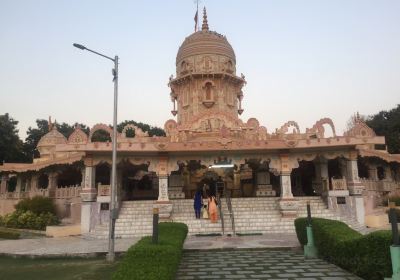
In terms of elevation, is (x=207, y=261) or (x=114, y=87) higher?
(x=114, y=87)

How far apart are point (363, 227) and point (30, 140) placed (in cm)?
5228

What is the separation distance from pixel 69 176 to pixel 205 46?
16403mm

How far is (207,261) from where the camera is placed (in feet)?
34.3

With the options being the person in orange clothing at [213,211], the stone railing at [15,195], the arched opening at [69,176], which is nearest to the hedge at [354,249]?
the person in orange clothing at [213,211]

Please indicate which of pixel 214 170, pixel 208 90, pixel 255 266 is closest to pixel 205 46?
pixel 208 90

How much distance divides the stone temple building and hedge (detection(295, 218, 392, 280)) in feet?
20.1

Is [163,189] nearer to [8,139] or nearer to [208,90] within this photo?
[208,90]

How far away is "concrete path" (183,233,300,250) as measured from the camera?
12.6 meters

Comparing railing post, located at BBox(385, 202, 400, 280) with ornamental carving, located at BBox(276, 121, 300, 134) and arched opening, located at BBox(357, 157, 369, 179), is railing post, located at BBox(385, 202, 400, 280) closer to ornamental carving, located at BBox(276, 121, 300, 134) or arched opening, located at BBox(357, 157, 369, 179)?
ornamental carving, located at BBox(276, 121, 300, 134)

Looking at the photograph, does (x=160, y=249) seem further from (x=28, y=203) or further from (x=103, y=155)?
(x=28, y=203)

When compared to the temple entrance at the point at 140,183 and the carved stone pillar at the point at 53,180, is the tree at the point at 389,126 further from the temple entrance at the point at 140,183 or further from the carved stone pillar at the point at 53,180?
the carved stone pillar at the point at 53,180

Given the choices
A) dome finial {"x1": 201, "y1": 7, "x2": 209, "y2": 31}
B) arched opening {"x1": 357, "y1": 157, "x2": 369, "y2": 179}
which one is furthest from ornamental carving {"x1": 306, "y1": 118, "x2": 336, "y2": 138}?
dome finial {"x1": 201, "y1": 7, "x2": 209, "y2": 31}

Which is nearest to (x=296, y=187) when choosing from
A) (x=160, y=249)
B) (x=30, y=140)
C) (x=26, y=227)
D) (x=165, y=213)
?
(x=165, y=213)

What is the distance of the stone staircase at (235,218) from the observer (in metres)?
17.1
